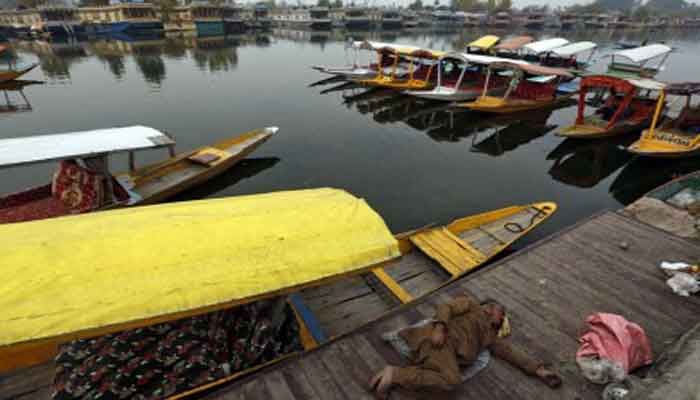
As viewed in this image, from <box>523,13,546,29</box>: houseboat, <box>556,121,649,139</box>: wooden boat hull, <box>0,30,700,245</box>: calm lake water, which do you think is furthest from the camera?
<box>523,13,546,29</box>: houseboat

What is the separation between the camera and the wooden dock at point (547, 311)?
429cm

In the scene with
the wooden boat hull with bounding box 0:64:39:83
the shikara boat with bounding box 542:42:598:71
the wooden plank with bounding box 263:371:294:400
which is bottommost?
the wooden plank with bounding box 263:371:294:400

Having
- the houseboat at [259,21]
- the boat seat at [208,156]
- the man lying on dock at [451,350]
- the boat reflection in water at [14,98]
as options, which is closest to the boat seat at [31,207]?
the boat seat at [208,156]

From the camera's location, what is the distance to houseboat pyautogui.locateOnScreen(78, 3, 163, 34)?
60.4m

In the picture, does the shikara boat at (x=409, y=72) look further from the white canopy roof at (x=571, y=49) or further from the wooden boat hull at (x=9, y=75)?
the wooden boat hull at (x=9, y=75)

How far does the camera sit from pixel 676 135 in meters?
14.7

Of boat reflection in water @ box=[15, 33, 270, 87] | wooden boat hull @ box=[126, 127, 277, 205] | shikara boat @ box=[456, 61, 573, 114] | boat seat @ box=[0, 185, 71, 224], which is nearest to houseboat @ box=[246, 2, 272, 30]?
boat reflection in water @ box=[15, 33, 270, 87]

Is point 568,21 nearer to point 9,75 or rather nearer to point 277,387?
point 9,75

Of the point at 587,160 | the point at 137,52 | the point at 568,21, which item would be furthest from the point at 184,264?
the point at 568,21

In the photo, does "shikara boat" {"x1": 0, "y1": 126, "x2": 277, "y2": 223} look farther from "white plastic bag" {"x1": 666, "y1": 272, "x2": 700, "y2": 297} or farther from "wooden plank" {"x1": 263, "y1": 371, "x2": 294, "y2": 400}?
"white plastic bag" {"x1": 666, "y1": 272, "x2": 700, "y2": 297}

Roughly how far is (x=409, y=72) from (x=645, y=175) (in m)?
18.5

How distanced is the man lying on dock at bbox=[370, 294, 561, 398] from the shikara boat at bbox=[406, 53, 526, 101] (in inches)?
804

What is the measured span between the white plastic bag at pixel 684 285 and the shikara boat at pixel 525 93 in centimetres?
1706

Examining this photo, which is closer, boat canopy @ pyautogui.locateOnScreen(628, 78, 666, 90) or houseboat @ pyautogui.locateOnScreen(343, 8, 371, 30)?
boat canopy @ pyautogui.locateOnScreen(628, 78, 666, 90)
